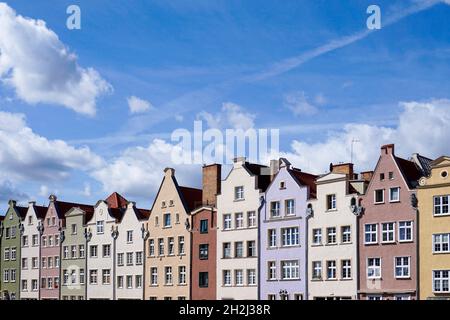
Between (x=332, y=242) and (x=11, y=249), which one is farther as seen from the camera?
(x=11, y=249)

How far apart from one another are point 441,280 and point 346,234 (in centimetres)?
1073

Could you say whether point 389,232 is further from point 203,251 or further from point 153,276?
point 153,276

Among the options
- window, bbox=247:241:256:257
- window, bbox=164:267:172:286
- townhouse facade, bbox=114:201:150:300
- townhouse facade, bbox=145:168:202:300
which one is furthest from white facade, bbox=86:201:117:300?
window, bbox=247:241:256:257

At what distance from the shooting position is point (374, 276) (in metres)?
71.8

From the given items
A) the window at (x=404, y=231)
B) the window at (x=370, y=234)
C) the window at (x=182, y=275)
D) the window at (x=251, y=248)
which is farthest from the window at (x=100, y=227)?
the window at (x=404, y=231)

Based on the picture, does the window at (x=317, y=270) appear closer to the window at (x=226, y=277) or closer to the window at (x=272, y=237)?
the window at (x=272, y=237)

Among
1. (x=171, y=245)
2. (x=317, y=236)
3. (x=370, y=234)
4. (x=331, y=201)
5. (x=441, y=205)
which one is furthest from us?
(x=171, y=245)

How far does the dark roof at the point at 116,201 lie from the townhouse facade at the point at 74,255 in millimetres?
2992

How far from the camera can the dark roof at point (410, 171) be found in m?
71.1

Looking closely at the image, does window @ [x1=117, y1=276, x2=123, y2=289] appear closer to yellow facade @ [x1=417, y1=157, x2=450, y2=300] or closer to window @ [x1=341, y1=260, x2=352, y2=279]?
window @ [x1=341, y1=260, x2=352, y2=279]

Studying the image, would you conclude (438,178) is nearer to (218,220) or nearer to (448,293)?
(448,293)

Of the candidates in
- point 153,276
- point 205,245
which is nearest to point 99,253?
point 153,276

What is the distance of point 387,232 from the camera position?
234ft
